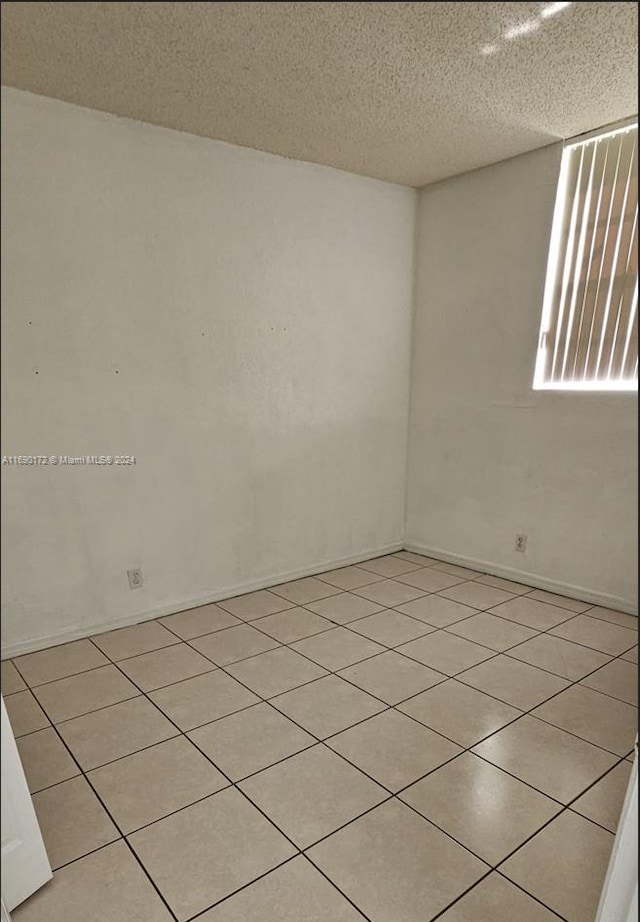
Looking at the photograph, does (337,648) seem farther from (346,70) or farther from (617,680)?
(346,70)

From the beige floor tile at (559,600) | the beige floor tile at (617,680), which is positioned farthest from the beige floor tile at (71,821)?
the beige floor tile at (559,600)

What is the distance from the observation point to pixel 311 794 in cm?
160

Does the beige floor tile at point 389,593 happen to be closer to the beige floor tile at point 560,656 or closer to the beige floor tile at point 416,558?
the beige floor tile at point 416,558

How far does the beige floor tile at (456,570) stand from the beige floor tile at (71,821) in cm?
247

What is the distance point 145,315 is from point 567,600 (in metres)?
2.68

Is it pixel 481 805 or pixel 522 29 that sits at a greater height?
pixel 522 29

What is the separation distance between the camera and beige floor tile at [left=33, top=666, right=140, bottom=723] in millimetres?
2035

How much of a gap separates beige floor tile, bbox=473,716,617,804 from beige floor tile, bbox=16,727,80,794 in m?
1.42

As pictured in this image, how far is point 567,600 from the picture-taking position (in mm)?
2877

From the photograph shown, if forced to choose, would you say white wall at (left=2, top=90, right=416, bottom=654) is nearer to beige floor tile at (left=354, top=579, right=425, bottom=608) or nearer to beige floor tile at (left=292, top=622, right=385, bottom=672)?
beige floor tile at (left=354, top=579, right=425, bottom=608)

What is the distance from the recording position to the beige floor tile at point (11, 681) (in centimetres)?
215

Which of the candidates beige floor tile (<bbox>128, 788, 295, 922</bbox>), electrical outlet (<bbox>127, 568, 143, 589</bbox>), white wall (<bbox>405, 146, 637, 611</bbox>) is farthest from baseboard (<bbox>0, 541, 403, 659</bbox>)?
beige floor tile (<bbox>128, 788, 295, 922</bbox>)

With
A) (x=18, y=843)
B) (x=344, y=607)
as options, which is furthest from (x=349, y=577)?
(x=18, y=843)

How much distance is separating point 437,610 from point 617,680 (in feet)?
3.09
